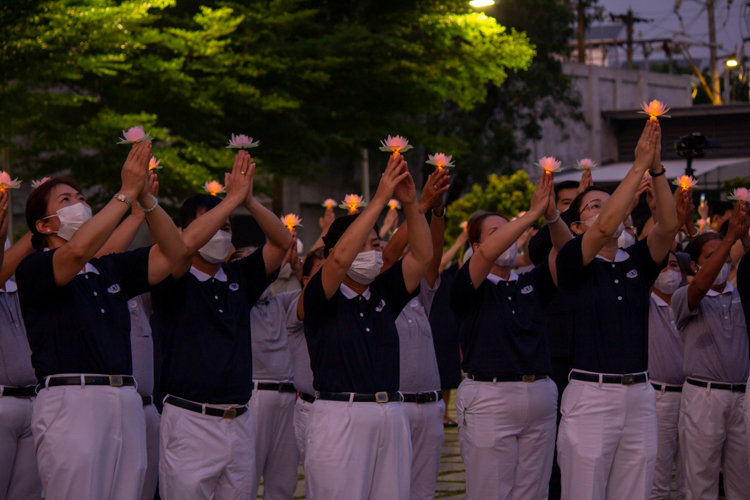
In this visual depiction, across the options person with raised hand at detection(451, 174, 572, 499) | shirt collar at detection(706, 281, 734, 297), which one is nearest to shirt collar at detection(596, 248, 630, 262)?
person with raised hand at detection(451, 174, 572, 499)

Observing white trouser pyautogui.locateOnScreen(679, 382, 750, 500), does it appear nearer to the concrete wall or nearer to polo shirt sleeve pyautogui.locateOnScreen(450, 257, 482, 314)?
polo shirt sleeve pyautogui.locateOnScreen(450, 257, 482, 314)

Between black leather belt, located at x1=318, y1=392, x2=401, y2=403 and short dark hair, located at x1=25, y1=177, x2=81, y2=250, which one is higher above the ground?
short dark hair, located at x1=25, y1=177, x2=81, y2=250

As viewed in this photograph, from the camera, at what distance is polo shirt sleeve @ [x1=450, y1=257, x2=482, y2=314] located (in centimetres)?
613

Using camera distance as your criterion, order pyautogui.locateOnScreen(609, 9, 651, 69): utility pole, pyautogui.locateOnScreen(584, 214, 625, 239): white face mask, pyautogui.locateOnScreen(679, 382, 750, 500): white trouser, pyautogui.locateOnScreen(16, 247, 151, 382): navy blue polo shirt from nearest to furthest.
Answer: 1. pyautogui.locateOnScreen(16, 247, 151, 382): navy blue polo shirt
2. pyautogui.locateOnScreen(584, 214, 625, 239): white face mask
3. pyautogui.locateOnScreen(679, 382, 750, 500): white trouser
4. pyautogui.locateOnScreen(609, 9, 651, 69): utility pole

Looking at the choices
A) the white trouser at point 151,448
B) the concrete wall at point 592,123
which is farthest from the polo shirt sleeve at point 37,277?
the concrete wall at point 592,123

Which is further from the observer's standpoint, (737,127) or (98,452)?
(737,127)

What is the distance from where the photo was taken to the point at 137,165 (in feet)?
15.1

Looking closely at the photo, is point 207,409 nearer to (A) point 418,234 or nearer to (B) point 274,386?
(A) point 418,234

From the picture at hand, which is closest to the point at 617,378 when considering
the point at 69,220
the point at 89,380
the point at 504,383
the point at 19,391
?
the point at 504,383

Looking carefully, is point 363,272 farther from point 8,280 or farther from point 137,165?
point 8,280

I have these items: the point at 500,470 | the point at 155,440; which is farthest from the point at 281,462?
the point at 500,470

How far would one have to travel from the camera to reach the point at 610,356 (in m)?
5.55

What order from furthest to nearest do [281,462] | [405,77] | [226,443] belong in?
1. [405,77]
2. [281,462]
3. [226,443]

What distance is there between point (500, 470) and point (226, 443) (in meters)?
1.89
